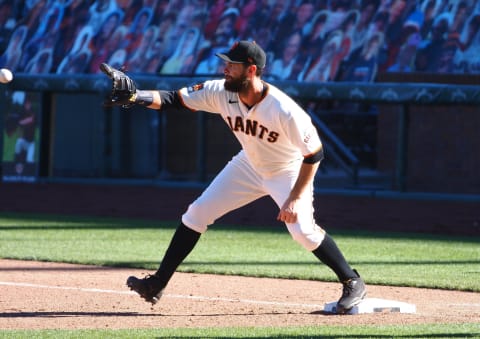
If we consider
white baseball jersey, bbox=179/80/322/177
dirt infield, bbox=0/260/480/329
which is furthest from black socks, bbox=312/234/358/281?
white baseball jersey, bbox=179/80/322/177

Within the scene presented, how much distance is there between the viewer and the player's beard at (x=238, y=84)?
5566 millimetres

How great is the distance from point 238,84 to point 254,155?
47 centimetres

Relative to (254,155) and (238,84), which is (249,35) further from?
(238,84)

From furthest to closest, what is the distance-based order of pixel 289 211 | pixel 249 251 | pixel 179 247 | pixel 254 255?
pixel 249 251 < pixel 254 255 < pixel 179 247 < pixel 289 211

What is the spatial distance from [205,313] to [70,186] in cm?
1008

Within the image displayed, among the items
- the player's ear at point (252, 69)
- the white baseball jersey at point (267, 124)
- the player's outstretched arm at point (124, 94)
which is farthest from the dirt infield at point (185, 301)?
the player's ear at point (252, 69)

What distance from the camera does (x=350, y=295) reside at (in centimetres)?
585

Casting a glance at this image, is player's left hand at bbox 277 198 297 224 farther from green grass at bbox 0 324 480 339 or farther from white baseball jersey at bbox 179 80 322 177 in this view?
green grass at bbox 0 324 480 339

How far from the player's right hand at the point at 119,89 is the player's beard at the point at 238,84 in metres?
0.63

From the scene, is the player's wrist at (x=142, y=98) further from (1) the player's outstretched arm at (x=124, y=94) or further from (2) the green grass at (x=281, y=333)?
(2) the green grass at (x=281, y=333)

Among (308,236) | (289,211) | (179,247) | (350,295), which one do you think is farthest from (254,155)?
(350,295)

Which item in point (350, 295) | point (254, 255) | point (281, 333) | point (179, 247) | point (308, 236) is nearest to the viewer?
point (281, 333)

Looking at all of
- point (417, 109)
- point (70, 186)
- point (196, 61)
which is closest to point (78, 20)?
point (196, 61)

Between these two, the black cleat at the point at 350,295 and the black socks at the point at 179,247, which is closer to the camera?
the black cleat at the point at 350,295
